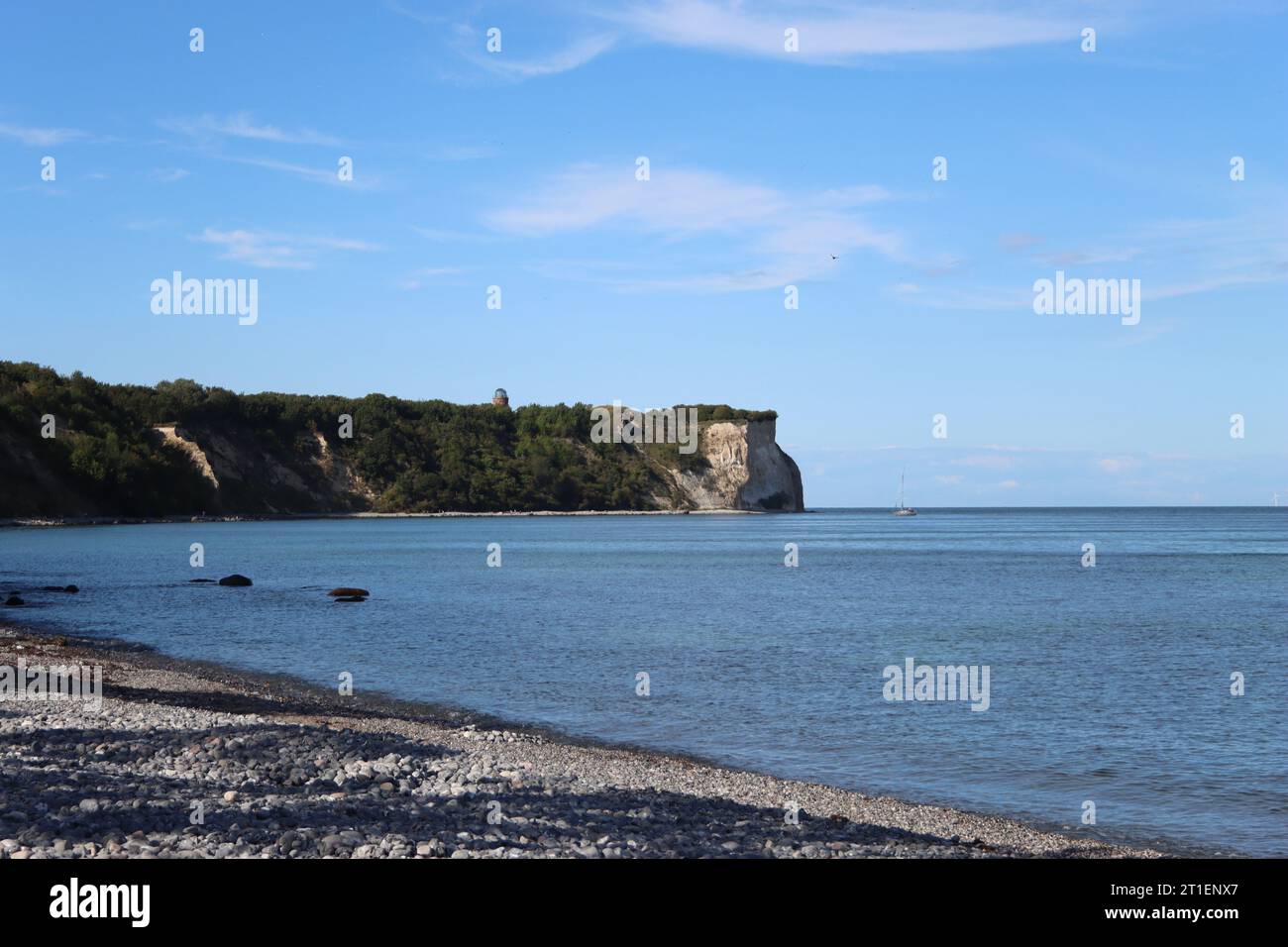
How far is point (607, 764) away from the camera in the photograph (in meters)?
17.1

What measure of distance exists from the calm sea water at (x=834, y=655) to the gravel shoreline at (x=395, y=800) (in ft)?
7.22

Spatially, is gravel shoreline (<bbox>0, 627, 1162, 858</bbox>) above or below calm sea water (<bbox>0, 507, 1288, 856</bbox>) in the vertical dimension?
above

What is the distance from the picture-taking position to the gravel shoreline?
33.2 ft

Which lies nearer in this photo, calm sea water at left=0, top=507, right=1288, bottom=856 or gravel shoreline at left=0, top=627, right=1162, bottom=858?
gravel shoreline at left=0, top=627, right=1162, bottom=858

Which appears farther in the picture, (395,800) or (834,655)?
(834,655)

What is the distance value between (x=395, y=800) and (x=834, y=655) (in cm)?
2229

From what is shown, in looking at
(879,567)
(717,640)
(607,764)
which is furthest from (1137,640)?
(879,567)

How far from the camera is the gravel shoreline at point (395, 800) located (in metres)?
10.1

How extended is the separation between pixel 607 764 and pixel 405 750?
304 centimetres

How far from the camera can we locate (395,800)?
40.0ft

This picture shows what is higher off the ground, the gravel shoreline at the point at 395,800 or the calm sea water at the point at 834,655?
the gravel shoreline at the point at 395,800

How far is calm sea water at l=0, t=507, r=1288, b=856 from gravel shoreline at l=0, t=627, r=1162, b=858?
2202 millimetres

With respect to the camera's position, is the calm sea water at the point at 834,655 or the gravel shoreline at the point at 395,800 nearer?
the gravel shoreline at the point at 395,800
